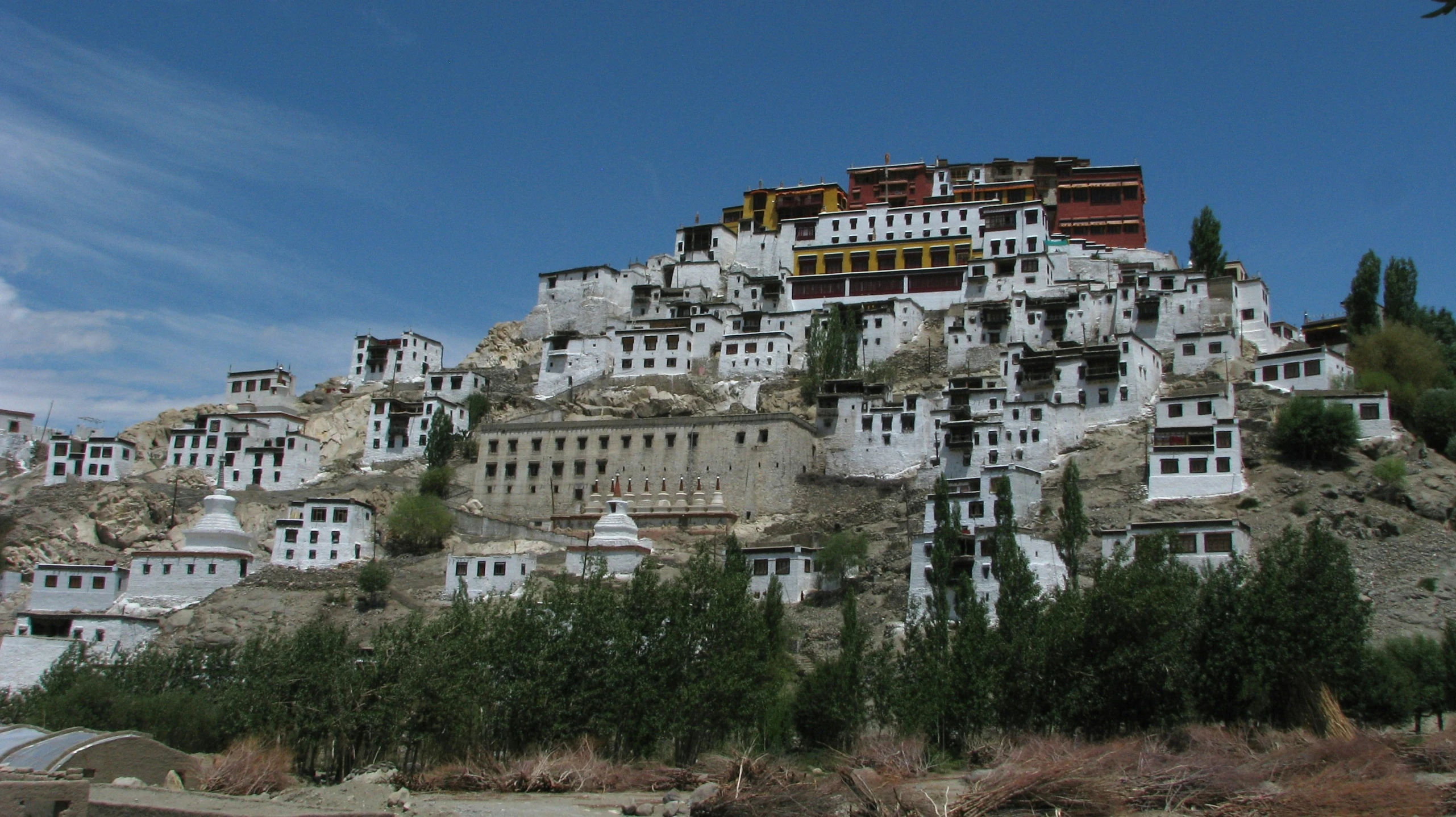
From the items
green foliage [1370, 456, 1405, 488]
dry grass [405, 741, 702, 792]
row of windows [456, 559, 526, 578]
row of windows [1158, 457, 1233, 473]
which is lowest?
dry grass [405, 741, 702, 792]

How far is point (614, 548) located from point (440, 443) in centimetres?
2115

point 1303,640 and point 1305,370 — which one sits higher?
point 1305,370

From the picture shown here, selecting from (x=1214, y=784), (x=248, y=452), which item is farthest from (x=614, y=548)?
(x=1214, y=784)

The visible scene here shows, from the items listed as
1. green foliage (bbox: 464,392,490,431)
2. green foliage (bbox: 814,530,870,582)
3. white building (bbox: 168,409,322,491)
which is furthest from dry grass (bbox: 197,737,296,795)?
green foliage (bbox: 464,392,490,431)

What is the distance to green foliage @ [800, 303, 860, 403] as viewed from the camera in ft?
232

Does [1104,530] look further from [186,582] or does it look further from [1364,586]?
[186,582]

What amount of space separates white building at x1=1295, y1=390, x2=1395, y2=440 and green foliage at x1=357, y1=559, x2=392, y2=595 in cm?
3842

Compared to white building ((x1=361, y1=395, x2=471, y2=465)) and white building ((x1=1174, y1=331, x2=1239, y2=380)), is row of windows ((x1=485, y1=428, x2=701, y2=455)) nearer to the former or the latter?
white building ((x1=361, y1=395, x2=471, y2=465))

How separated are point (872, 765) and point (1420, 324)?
50.9m

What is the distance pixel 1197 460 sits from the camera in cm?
5291

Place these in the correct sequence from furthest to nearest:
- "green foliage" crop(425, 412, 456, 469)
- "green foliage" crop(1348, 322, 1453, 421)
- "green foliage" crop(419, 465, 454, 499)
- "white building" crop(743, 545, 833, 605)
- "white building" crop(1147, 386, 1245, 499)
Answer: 1. "green foliage" crop(425, 412, 456, 469)
2. "green foliage" crop(419, 465, 454, 499)
3. "green foliage" crop(1348, 322, 1453, 421)
4. "white building" crop(1147, 386, 1245, 499)
5. "white building" crop(743, 545, 833, 605)

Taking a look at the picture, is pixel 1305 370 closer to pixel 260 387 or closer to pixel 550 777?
pixel 550 777

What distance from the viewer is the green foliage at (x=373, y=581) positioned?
53875 mm

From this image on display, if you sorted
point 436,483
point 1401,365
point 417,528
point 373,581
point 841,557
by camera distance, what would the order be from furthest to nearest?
point 436,483 < point 417,528 < point 1401,365 < point 373,581 < point 841,557
